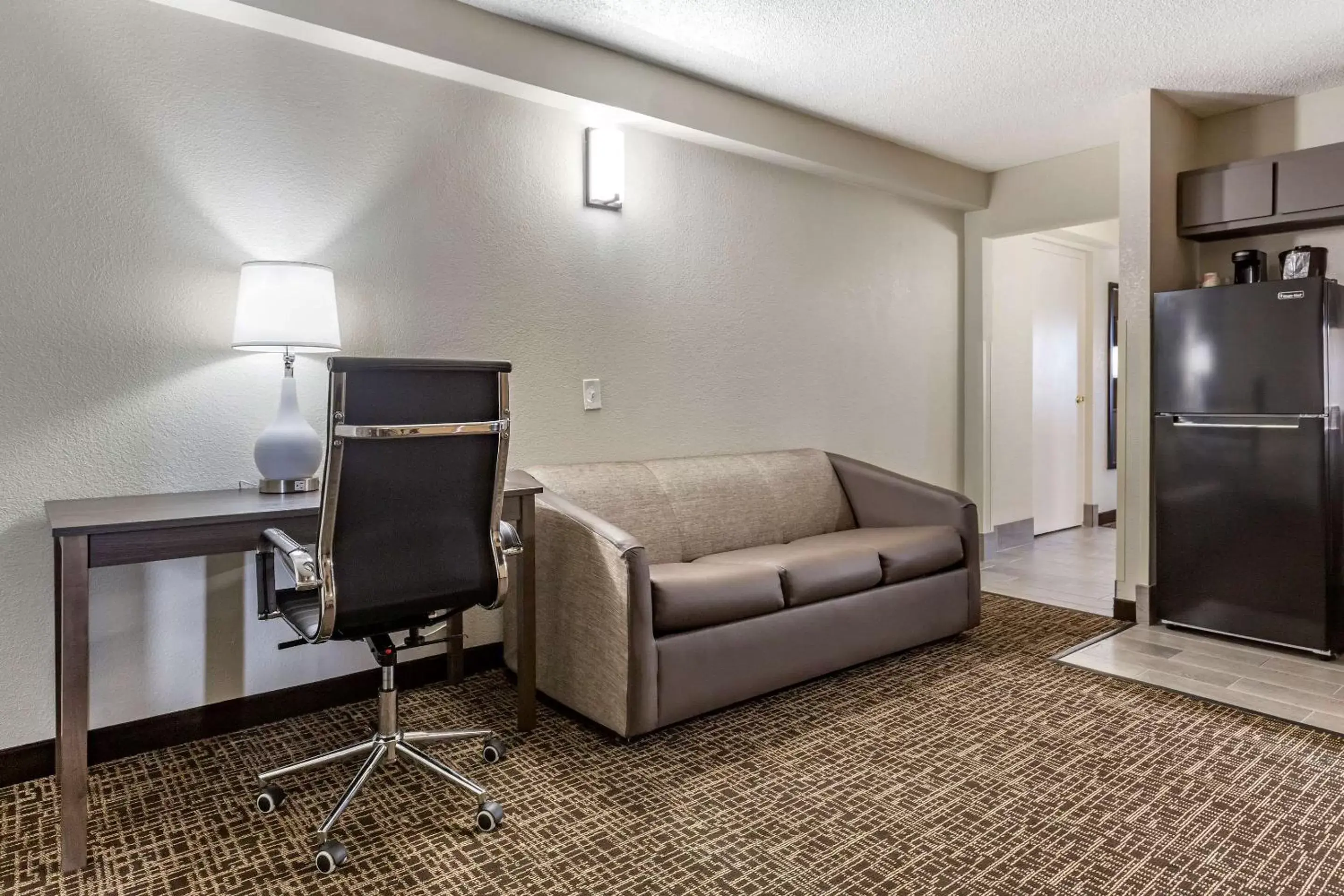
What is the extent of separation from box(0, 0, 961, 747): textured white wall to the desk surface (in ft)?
0.54

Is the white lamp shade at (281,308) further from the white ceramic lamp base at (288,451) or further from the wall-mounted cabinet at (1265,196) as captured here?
the wall-mounted cabinet at (1265,196)

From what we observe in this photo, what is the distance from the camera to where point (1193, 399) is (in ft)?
11.7

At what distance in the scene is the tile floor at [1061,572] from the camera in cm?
424

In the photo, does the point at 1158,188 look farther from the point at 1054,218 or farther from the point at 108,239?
the point at 108,239

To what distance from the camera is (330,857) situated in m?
1.79

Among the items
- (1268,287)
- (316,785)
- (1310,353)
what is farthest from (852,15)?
(316,785)

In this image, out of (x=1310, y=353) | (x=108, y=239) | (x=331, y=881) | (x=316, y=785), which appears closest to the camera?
(x=331, y=881)

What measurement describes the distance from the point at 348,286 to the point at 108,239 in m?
A: 0.69

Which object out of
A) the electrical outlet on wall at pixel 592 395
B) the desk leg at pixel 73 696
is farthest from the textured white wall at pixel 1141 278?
the desk leg at pixel 73 696

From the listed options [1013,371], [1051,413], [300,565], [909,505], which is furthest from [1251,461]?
[300,565]

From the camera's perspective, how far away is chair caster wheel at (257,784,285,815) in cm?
204

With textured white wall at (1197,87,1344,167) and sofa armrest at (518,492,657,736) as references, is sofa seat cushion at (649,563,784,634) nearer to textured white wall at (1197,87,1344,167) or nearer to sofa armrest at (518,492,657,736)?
sofa armrest at (518,492,657,736)

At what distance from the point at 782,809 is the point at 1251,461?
2701mm

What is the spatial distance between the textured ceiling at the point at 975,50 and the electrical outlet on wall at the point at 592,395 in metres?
1.35
